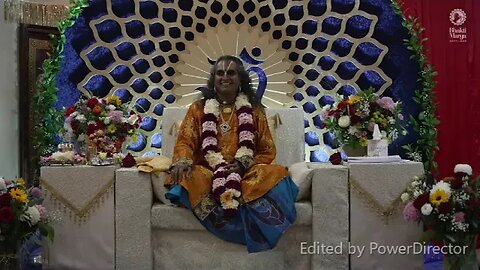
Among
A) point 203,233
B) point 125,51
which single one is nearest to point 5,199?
point 203,233

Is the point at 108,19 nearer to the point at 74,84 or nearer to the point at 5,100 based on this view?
the point at 74,84

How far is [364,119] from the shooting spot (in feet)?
13.5

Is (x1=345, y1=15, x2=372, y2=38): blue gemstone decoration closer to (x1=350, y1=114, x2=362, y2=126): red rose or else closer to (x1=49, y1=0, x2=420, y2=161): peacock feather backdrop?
(x1=49, y1=0, x2=420, y2=161): peacock feather backdrop

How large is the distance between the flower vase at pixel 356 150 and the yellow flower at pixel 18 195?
212 centimetres

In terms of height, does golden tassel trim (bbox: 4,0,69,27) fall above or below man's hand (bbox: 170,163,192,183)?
above

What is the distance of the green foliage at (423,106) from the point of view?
464 cm

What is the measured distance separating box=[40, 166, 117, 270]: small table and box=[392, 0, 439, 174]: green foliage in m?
2.36

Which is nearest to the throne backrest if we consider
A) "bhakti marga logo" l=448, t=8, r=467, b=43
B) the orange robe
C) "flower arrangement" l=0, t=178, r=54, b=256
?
the orange robe

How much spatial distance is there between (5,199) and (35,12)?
220cm

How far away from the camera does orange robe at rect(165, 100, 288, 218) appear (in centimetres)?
364

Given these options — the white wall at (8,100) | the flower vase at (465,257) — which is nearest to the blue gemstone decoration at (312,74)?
the flower vase at (465,257)

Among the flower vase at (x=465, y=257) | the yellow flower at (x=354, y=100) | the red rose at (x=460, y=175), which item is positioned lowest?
the flower vase at (x=465, y=257)

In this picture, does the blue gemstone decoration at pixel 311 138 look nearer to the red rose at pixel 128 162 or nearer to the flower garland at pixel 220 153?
the flower garland at pixel 220 153

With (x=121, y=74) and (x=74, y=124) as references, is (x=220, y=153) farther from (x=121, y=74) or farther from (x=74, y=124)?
(x=121, y=74)
